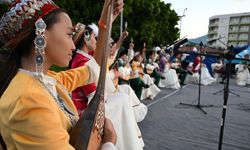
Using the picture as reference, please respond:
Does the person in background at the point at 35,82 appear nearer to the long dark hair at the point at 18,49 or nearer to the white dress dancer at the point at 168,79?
the long dark hair at the point at 18,49

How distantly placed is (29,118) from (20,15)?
0.41 meters

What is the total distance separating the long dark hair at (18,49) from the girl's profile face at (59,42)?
2 centimetres

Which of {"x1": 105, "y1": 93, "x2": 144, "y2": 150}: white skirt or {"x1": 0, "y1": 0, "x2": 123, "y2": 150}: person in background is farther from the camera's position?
{"x1": 105, "y1": 93, "x2": 144, "y2": 150}: white skirt

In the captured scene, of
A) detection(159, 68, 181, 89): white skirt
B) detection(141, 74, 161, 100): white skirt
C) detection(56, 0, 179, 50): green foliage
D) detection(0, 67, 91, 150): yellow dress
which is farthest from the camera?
detection(56, 0, 179, 50): green foliage

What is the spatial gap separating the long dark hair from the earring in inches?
1.4

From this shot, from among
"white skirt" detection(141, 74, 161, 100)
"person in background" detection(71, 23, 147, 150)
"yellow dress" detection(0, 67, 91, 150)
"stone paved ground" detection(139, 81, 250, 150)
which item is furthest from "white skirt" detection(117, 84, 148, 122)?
"yellow dress" detection(0, 67, 91, 150)

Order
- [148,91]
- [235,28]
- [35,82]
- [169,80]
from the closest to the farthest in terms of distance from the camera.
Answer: [35,82] → [148,91] → [169,80] → [235,28]

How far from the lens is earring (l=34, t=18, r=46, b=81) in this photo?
116cm

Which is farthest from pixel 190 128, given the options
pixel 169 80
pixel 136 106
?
pixel 169 80

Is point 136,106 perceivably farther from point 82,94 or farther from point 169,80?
point 169,80

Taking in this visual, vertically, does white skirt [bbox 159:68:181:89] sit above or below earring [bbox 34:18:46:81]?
below

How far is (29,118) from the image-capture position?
1015 mm

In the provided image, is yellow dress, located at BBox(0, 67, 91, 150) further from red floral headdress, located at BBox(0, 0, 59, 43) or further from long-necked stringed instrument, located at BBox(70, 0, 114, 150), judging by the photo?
red floral headdress, located at BBox(0, 0, 59, 43)

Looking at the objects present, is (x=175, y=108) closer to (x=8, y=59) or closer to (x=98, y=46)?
(x=98, y=46)
